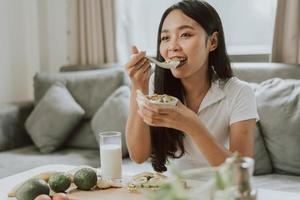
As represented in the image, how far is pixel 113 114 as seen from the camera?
2.91 meters

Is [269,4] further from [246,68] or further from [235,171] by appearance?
[235,171]

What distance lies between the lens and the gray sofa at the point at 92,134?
2393 mm

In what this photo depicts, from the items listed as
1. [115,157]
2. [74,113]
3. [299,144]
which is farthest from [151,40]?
[115,157]

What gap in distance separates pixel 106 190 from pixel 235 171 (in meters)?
0.68

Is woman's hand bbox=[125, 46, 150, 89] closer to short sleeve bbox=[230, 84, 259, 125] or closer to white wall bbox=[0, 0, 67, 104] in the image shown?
short sleeve bbox=[230, 84, 259, 125]

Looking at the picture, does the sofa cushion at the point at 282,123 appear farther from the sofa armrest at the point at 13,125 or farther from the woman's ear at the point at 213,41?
the sofa armrest at the point at 13,125

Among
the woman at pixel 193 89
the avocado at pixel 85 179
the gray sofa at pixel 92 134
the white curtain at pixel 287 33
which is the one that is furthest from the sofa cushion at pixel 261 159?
the avocado at pixel 85 179

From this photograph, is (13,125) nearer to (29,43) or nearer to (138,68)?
(29,43)

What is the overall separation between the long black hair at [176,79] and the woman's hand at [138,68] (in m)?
0.10

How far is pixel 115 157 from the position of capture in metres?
1.48

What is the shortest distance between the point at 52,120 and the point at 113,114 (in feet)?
1.54

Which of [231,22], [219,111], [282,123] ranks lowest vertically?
[282,123]

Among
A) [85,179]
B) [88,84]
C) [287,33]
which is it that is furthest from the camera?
[88,84]

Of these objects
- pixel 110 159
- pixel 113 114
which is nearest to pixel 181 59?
pixel 110 159
